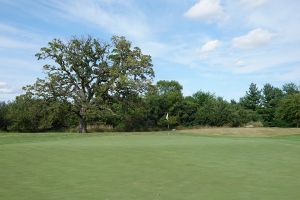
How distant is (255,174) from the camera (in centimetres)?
934

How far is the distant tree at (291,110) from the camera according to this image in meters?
58.1

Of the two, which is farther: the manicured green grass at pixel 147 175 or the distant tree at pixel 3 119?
the distant tree at pixel 3 119

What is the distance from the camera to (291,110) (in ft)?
193

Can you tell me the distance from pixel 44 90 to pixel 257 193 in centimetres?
3624

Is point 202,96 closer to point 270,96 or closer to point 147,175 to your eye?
point 270,96

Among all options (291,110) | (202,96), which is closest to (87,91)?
(291,110)

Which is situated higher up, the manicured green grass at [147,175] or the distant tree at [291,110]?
the distant tree at [291,110]

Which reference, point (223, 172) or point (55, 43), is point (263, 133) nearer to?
point (55, 43)

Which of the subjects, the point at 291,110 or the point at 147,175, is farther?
the point at 291,110

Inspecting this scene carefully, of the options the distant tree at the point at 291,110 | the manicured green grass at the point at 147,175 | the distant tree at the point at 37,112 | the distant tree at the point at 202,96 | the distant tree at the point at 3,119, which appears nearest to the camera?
the manicured green grass at the point at 147,175

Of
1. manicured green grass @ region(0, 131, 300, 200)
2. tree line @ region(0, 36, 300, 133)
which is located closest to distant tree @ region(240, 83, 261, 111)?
tree line @ region(0, 36, 300, 133)

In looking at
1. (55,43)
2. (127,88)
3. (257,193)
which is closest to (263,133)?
(127,88)

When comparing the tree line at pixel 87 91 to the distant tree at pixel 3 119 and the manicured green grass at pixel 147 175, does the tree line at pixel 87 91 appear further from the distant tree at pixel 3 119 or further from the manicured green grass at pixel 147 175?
the manicured green grass at pixel 147 175

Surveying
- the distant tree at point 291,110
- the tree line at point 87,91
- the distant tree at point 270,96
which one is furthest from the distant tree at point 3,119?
the distant tree at point 270,96
